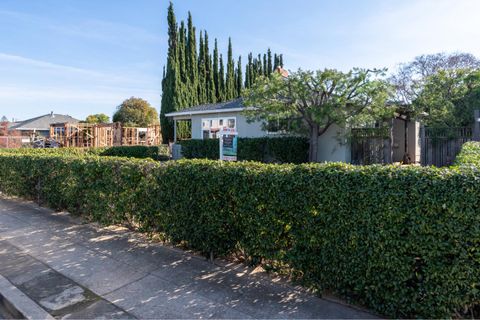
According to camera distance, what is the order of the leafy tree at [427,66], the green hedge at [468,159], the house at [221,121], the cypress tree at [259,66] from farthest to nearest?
the cypress tree at [259,66]
the leafy tree at [427,66]
the house at [221,121]
the green hedge at [468,159]

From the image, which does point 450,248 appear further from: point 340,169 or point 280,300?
point 280,300

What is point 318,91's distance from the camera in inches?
490

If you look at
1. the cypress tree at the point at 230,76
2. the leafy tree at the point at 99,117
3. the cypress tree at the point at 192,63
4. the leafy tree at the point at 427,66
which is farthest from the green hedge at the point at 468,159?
the leafy tree at the point at 99,117

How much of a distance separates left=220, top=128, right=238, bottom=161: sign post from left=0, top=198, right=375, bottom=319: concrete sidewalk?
228cm

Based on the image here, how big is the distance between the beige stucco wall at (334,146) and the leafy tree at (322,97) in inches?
59.6

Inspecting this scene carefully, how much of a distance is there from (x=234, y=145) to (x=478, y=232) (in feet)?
14.5

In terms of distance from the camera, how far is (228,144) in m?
6.48

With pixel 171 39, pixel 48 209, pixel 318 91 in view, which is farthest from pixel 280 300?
pixel 171 39

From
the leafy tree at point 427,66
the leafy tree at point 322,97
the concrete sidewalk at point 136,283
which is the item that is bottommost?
the concrete sidewalk at point 136,283

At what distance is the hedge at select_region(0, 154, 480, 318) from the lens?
2551mm

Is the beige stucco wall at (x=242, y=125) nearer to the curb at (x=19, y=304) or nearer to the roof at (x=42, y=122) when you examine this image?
the curb at (x=19, y=304)

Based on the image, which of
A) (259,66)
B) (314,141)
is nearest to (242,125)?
(314,141)

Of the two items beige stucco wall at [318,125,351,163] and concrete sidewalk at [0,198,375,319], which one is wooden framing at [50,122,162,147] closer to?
beige stucco wall at [318,125,351,163]

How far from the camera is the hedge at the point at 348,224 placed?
2.55 metres
